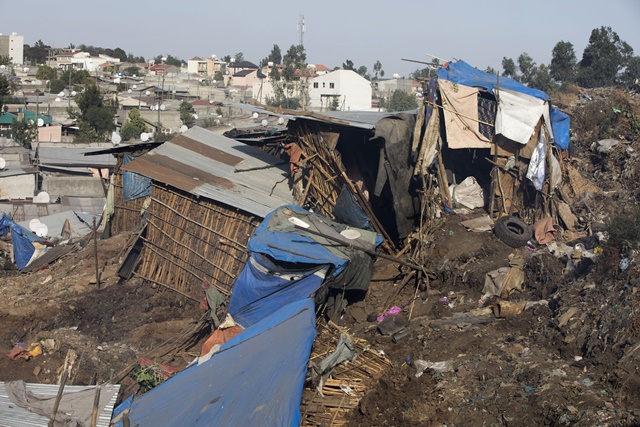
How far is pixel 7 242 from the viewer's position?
1500 centimetres

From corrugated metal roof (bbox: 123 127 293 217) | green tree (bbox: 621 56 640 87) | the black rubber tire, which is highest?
green tree (bbox: 621 56 640 87)

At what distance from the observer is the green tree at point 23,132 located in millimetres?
29622

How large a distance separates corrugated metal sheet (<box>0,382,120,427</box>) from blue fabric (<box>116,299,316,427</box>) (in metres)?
0.23

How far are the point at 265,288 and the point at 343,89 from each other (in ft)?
118

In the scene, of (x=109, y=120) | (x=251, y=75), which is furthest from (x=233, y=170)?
(x=251, y=75)

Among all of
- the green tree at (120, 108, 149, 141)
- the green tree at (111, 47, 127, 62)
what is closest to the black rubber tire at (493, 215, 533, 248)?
the green tree at (120, 108, 149, 141)

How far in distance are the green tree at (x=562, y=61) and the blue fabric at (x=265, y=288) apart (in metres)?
20.9

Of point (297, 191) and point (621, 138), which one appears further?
point (621, 138)

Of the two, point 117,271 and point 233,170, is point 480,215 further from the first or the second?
point 117,271

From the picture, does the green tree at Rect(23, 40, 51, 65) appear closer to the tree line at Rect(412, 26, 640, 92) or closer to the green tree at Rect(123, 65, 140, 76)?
the green tree at Rect(123, 65, 140, 76)

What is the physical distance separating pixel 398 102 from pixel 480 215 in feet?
107

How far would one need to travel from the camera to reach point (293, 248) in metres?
8.94

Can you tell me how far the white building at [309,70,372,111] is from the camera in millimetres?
43375

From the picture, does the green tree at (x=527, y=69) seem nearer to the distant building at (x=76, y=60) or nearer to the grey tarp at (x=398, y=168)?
the grey tarp at (x=398, y=168)
